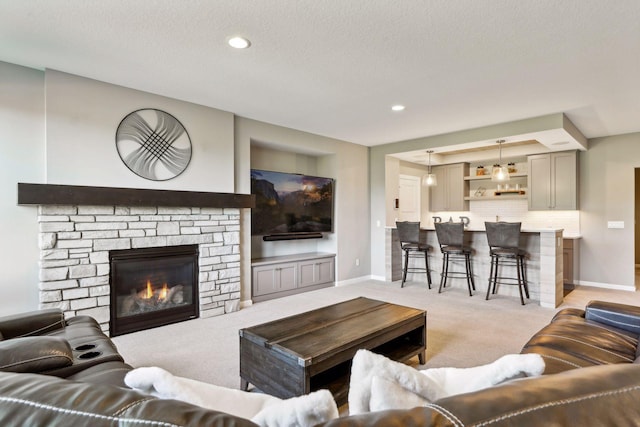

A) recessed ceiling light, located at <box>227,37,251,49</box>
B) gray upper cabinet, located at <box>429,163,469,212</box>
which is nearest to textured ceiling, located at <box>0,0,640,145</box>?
recessed ceiling light, located at <box>227,37,251,49</box>

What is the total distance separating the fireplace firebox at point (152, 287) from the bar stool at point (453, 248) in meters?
3.63

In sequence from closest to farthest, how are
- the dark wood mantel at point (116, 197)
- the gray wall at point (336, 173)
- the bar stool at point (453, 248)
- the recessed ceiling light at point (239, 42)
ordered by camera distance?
1. the recessed ceiling light at point (239, 42)
2. the dark wood mantel at point (116, 197)
3. the bar stool at point (453, 248)
4. the gray wall at point (336, 173)

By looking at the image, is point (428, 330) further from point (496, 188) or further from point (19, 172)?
point (496, 188)

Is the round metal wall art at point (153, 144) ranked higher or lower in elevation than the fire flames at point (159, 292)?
higher

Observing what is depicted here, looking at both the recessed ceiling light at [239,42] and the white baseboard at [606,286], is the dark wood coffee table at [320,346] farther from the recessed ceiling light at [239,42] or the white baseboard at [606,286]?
the white baseboard at [606,286]

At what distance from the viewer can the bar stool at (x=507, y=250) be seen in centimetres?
445

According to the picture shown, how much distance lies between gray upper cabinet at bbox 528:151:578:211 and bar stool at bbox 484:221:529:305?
172 cm

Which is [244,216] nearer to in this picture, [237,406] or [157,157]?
[157,157]

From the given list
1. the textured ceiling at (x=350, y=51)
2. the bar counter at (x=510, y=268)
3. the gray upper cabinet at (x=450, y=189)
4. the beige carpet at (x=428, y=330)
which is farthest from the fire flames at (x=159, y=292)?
the gray upper cabinet at (x=450, y=189)

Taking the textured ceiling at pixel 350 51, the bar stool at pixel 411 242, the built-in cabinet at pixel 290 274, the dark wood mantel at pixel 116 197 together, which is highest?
the textured ceiling at pixel 350 51

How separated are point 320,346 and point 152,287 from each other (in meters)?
2.52

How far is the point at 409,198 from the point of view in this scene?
7156mm

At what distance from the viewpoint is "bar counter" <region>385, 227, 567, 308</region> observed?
432 centimetres

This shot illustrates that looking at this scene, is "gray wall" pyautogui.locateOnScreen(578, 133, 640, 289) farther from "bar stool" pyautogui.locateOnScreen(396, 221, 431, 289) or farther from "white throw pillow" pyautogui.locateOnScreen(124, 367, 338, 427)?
"white throw pillow" pyautogui.locateOnScreen(124, 367, 338, 427)
